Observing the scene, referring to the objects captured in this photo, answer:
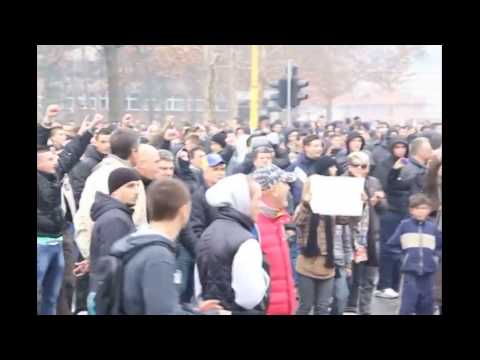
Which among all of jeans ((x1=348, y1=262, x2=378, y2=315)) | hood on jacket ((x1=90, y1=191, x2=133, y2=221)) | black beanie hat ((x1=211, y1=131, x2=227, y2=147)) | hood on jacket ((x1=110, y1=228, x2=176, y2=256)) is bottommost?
jeans ((x1=348, y1=262, x2=378, y2=315))

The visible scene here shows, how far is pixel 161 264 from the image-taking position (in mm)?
4020

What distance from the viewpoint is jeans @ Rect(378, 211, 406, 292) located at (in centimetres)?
820

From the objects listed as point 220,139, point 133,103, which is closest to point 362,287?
point 220,139

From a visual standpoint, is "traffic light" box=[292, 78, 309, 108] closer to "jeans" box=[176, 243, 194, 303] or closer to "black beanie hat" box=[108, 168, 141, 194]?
"jeans" box=[176, 243, 194, 303]

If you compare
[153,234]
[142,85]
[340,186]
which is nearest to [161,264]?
[153,234]

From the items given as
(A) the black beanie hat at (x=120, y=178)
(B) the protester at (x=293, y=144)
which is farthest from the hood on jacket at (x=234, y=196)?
(B) the protester at (x=293, y=144)

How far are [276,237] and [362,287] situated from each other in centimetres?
254

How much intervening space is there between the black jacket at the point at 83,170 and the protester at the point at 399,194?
2.97 meters

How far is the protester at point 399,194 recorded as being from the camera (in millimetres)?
8320

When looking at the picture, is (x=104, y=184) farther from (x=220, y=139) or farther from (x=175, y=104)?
(x=175, y=104)

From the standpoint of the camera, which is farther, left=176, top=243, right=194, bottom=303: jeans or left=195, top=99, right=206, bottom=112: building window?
left=195, top=99, right=206, bottom=112: building window

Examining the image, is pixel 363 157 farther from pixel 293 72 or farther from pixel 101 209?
pixel 293 72

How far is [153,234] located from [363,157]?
11.8 feet

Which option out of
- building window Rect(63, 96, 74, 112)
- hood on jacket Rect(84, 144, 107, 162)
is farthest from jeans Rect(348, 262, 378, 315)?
building window Rect(63, 96, 74, 112)
